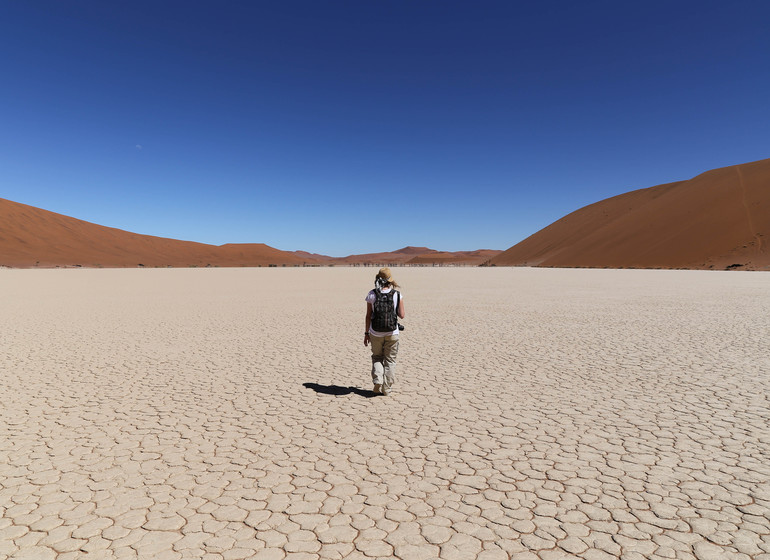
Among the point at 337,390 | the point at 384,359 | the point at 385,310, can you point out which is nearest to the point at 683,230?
the point at 384,359

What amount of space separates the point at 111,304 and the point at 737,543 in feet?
72.3

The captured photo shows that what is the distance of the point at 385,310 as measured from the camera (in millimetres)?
6484

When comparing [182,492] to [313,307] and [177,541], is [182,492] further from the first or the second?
[313,307]

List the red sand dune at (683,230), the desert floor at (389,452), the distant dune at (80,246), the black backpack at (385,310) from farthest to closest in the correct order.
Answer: the distant dune at (80,246) < the red sand dune at (683,230) < the black backpack at (385,310) < the desert floor at (389,452)

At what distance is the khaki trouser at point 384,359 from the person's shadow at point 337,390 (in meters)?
0.27

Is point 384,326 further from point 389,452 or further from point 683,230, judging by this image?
point 683,230

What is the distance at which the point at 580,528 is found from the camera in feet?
11.0

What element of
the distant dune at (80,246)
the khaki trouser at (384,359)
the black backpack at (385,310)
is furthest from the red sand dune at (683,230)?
the distant dune at (80,246)

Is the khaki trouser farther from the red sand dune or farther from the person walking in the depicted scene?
the red sand dune

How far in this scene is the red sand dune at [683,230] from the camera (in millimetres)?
63344

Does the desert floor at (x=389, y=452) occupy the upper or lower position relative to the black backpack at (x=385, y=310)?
lower

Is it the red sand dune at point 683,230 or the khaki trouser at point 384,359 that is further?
the red sand dune at point 683,230

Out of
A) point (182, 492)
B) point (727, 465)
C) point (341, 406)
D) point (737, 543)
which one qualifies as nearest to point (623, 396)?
point (727, 465)

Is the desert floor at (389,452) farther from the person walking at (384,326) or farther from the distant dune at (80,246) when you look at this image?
the distant dune at (80,246)
